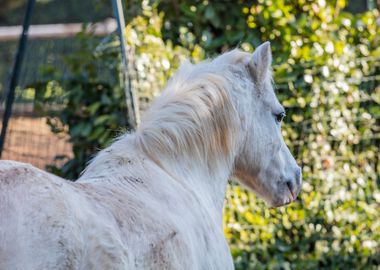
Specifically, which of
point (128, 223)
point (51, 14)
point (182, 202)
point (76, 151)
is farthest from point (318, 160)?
point (51, 14)

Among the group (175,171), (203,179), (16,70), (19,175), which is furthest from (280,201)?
(16,70)

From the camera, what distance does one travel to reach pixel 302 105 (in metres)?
6.11

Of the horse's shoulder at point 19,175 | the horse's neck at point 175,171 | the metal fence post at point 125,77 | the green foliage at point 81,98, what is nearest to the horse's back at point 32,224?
the horse's shoulder at point 19,175

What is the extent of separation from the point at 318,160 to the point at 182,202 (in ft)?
10.5

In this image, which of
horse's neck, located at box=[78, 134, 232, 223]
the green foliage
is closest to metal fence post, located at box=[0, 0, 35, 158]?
the green foliage

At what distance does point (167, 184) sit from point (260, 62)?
34.3 inches

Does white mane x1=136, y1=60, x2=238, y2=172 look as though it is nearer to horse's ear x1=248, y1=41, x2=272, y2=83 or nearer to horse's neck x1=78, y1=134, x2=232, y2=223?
horse's neck x1=78, y1=134, x2=232, y2=223

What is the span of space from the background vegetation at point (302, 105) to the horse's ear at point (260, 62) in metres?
2.15

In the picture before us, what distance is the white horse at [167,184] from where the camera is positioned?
93.0 inches

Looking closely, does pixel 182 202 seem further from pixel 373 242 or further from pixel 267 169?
pixel 373 242

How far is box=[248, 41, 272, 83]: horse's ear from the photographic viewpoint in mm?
3662

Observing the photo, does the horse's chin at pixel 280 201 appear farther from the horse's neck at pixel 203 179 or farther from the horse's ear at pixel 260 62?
the horse's ear at pixel 260 62

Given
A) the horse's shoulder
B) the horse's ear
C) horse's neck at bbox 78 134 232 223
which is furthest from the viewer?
the horse's ear

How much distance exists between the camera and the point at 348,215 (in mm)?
6180
